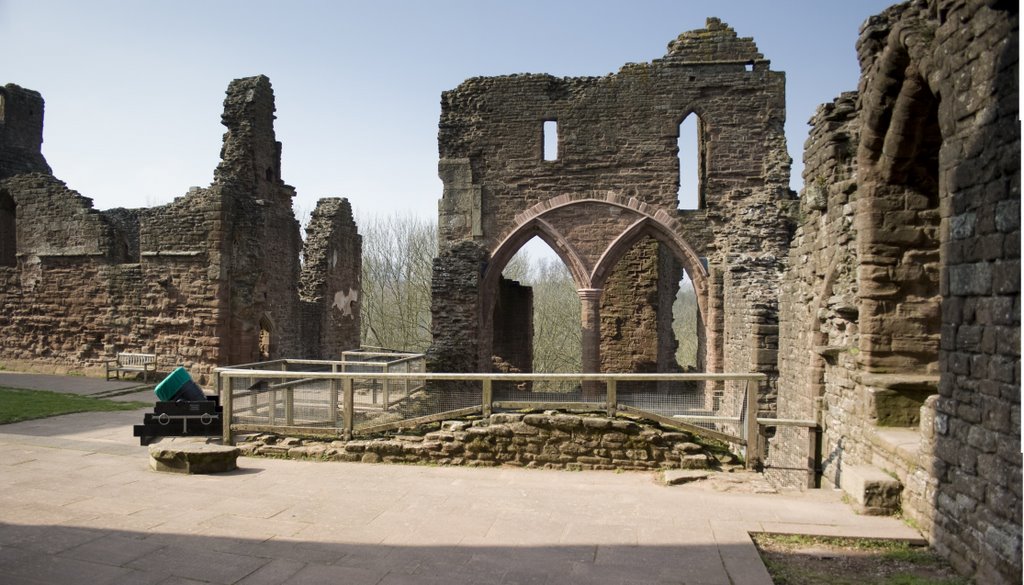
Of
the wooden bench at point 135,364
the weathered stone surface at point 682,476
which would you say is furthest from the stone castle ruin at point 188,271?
the weathered stone surface at point 682,476

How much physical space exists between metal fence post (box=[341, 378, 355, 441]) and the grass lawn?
15.6 feet

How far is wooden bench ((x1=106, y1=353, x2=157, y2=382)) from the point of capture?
14773mm

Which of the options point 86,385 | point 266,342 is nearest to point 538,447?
point 86,385

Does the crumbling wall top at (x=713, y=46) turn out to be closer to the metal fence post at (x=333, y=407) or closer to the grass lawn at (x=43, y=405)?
the metal fence post at (x=333, y=407)

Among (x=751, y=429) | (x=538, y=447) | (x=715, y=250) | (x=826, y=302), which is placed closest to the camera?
(x=826, y=302)

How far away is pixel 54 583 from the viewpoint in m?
4.09

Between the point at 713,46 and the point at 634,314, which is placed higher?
the point at 713,46

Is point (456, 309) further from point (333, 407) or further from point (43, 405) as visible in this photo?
point (43, 405)

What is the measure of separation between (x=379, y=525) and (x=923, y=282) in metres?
5.08

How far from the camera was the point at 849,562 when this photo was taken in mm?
4543

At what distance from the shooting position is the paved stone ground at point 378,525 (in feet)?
14.3

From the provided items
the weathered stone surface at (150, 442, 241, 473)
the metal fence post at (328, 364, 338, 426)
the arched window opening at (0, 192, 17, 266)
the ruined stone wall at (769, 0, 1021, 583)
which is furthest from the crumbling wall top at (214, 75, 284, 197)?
the ruined stone wall at (769, 0, 1021, 583)

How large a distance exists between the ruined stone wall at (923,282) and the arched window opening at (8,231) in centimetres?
1851

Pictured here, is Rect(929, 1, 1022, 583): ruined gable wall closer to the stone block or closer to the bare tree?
the stone block
